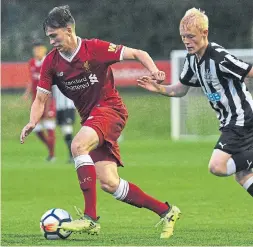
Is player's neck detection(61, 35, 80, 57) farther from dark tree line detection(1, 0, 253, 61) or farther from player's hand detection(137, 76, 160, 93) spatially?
dark tree line detection(1, 0, 253, 61)

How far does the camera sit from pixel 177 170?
1611cm

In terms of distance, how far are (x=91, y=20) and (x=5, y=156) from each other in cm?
1147

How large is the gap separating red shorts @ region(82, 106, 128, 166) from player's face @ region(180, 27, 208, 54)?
949mm

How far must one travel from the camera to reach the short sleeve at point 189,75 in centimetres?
895

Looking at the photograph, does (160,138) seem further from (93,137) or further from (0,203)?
(93,137)

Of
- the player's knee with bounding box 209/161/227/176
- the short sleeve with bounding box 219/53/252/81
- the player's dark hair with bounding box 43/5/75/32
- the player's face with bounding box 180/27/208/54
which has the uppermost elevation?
the player's dark hair with bounding box 43/5/75/32

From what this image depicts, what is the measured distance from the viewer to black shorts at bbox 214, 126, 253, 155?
28.3ft

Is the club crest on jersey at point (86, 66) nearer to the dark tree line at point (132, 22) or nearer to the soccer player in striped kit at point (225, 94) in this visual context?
the soccer player in striped kit at point (225, 94)

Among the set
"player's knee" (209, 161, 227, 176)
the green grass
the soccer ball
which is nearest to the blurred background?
the green grass

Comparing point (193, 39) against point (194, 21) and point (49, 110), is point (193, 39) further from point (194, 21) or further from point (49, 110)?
point (49, 110)

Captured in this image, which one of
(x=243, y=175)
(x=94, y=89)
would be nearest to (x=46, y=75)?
(x=94, y=89)

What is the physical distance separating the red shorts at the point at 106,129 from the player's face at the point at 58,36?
657 mm

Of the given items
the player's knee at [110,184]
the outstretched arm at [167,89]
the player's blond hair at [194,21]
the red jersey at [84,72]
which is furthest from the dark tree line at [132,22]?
the player's blond hair at [194,21]

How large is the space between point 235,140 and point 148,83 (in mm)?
932
